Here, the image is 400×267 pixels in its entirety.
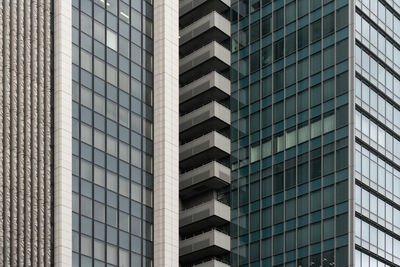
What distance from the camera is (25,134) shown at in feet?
271

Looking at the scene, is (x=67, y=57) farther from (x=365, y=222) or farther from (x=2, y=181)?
(x=365, y=222)

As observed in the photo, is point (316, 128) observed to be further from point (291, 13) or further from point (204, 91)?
point (204, 91)

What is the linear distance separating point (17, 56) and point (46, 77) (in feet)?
10.5

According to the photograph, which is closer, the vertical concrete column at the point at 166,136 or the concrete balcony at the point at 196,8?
the vertical concrete column at the point at 166,136

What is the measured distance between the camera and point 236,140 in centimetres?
10612

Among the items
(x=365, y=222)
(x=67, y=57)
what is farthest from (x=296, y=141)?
(x=67, y=57)

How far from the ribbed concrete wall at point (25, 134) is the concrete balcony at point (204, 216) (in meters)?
23.1

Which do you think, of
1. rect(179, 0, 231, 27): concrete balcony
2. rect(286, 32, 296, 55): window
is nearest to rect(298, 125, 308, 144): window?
rect(286, 32, 296, 55): window

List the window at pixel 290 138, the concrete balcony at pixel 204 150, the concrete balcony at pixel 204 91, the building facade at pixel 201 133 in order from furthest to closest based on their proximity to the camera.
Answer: the concrete balcony at pixel 204 91
the concrete balcony at pixel 204 150
the window at pixel 290 138
the building facade at pixel 201 133

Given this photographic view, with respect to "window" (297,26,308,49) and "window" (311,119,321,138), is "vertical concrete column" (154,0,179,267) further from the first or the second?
"window" (311,119,321,138)

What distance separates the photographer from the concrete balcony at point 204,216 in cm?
10319

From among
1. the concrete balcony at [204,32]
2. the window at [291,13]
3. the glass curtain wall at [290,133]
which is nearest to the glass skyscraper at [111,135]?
the glass curtain wall at [290,133]

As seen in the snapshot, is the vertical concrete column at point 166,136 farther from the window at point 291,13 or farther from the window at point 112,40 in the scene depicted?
the window at point 291,13

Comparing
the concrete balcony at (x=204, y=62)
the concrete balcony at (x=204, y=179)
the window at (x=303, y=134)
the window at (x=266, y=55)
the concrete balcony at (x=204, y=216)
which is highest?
the concrete balcony at (x=204, y=62)
